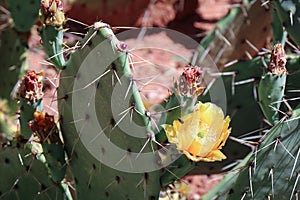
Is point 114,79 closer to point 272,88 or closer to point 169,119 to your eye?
point 169,119

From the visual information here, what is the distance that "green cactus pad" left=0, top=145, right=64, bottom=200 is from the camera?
6.75 ft

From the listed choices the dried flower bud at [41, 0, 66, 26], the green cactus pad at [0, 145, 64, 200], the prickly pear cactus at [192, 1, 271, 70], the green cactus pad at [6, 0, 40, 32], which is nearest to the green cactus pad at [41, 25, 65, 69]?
the dried flower bud at [41, 0, 66, 26]

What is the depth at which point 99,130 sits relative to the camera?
6.00ft

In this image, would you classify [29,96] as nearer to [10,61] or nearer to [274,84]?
[274,84]

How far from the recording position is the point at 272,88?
2.04 m

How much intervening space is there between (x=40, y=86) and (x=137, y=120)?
1.19 feet

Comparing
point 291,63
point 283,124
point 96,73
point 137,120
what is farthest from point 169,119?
point 291,63

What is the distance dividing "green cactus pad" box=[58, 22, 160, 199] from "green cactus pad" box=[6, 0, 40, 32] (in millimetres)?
1043

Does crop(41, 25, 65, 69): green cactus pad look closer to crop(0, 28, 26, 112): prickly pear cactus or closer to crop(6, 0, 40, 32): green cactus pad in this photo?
crop(6, 0, 40, 32): green cactus pad

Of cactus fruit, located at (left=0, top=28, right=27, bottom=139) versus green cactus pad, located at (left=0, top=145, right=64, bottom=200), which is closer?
green cactus pad, located at (left=0, top=145, right=64, bottom=200)

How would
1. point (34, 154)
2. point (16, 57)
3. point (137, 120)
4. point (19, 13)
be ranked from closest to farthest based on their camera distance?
point (137, 120) → point (34, 154) → point (19, 13) → point (16, 57)

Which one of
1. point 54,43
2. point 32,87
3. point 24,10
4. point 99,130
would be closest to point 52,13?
point 54,43

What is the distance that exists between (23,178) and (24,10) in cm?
103

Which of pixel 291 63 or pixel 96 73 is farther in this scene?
pixel 291 63
